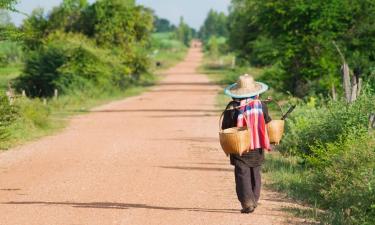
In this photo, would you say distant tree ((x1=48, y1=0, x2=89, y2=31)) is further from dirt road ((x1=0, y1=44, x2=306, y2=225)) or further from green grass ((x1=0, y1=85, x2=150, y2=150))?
dirt road ((x1=0, y1=44, x2=306, y2=225))

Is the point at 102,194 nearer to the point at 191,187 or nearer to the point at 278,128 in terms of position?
the point at 191,187

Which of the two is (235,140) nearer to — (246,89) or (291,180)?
(246,89)

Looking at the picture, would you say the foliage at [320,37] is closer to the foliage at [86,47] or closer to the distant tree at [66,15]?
the foliage at [86,47]

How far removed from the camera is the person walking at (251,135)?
371 inches

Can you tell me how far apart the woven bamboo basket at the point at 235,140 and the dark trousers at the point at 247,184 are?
0.33 metres

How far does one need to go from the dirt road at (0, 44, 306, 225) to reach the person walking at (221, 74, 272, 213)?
0.30 meters

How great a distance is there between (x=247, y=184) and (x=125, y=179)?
339cm

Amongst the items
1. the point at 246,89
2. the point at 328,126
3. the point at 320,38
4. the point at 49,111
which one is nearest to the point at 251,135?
the point at 246,89

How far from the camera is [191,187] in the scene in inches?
456

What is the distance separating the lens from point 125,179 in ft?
40.4

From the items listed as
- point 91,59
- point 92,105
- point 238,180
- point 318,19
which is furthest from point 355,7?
point 238,180

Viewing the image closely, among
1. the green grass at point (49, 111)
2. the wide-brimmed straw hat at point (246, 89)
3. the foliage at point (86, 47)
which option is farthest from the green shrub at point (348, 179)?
the foliage at point (86, 47)

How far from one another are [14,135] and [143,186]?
786 centimetres

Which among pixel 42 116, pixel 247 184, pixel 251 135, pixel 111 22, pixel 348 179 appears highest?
pixel 111 22
